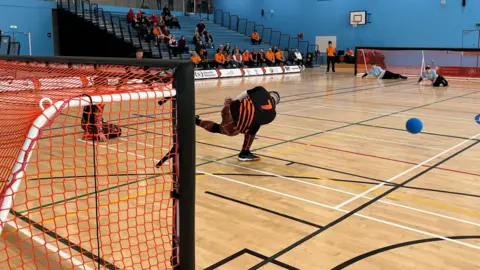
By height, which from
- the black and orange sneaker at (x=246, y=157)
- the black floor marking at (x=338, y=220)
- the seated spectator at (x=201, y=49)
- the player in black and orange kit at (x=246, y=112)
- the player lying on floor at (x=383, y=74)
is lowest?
the black floor marking at (x=338, y=220)

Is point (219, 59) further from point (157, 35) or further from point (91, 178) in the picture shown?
point (91, 178)

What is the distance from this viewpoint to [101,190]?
5309 millimetres

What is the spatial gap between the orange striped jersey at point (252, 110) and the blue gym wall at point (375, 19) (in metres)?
23.4

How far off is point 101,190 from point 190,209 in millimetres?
3018

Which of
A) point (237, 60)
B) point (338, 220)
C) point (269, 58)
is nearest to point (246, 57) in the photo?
point (237, 60)

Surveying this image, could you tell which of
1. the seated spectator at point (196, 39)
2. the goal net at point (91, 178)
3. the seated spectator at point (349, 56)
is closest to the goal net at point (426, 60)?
the seated spectator at point (349, 56)

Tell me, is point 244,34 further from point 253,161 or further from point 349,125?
point 253,161

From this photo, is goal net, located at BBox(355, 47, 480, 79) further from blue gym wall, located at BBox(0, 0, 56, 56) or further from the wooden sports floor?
blue gym wall, located at BBox(0, 0, 56, 56)

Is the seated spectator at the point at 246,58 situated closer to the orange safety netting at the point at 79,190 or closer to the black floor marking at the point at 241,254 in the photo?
the orange safety netting at the point at 79,190

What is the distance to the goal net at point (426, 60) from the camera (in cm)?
2111

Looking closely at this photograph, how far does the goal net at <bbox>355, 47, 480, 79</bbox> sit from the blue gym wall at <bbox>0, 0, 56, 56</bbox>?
15.8 metres

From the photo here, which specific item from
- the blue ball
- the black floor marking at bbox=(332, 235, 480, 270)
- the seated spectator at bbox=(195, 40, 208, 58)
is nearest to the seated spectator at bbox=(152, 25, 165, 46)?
the seated spectator at bbox=(195, 40, 208, 58)

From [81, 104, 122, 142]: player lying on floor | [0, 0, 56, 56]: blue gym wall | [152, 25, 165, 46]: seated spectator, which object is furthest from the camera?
[152, 25, 165, 46]: seated spectator

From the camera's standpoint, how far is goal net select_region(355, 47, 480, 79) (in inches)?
831
